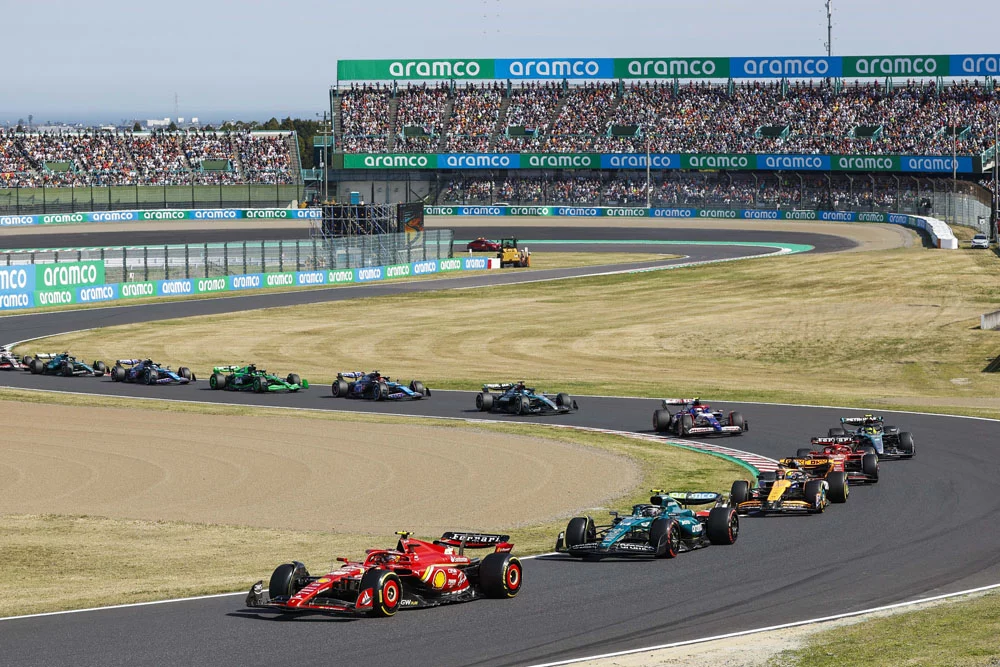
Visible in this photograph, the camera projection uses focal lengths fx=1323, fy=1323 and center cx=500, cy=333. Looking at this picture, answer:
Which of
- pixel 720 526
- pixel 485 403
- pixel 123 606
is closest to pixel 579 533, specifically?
pixel 720 526

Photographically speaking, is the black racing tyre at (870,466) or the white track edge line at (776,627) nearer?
A: the white track edge line at (776,627)

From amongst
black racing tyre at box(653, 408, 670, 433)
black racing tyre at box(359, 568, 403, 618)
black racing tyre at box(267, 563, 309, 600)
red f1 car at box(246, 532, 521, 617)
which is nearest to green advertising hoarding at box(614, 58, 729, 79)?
A: black racing tyre at box(653, 408, 670, 433)

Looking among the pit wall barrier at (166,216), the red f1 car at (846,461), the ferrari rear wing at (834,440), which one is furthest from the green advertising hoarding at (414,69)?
the red f1 car at (846,461)

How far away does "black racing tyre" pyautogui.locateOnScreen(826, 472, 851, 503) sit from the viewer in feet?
73.9

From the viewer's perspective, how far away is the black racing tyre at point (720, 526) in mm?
19094

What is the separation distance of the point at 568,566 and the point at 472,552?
1939 millimetres

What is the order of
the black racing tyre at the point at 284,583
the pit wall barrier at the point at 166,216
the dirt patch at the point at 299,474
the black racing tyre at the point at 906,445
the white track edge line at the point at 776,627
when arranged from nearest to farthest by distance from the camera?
the white track edge line at the point at 776,627
the black racing tyre at the point at 284,583
the dirt patch at the point at 299,474
the black racing tyre at the point at 906,445
the pit wall barrier at the point at 166,216

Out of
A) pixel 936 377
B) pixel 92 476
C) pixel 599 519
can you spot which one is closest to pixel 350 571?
pixel 599 519

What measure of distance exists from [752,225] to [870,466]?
83426mm

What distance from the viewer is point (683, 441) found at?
3014cm

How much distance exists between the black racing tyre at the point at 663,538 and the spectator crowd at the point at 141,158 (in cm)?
10090

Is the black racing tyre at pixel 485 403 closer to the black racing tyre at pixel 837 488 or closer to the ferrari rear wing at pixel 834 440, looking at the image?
the ferrari rear wing at pixel 834 440

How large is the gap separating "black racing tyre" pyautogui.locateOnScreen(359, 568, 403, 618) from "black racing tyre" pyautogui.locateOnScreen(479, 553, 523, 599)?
1106 mm

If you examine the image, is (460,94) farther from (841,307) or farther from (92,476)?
(92,476)
